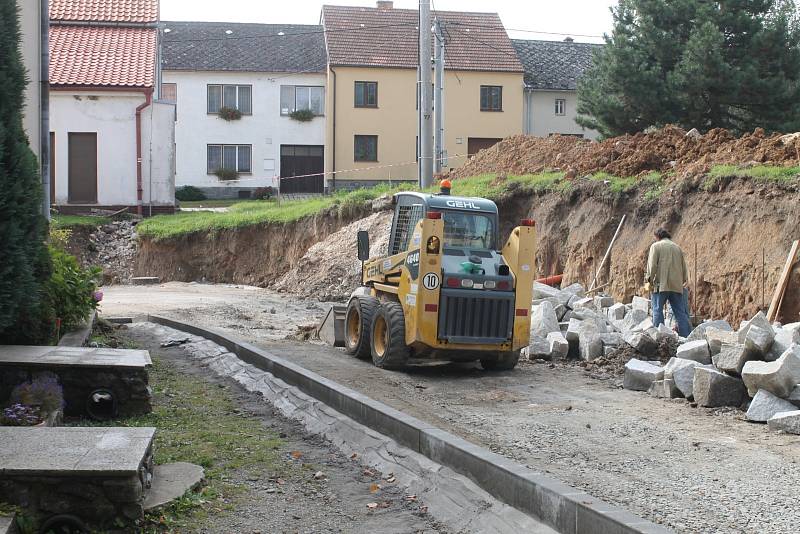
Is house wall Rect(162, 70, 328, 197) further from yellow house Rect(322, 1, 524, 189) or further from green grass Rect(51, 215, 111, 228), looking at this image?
green grass Rect(51, 215, 111, 228)

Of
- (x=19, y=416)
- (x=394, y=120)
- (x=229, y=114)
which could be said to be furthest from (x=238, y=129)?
(x=19, y=416)

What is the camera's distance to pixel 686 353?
1141cm

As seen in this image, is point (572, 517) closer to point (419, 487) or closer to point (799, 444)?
point (419, 487)

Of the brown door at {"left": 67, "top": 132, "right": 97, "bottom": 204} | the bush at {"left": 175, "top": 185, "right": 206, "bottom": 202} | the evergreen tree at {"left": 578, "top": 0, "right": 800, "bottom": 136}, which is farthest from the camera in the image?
the bush at {"left": 175, "top": 185, "right": 206, "bottom": 202}

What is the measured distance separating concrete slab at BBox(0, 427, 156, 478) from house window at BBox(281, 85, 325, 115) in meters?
41.4

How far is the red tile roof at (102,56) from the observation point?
109ft

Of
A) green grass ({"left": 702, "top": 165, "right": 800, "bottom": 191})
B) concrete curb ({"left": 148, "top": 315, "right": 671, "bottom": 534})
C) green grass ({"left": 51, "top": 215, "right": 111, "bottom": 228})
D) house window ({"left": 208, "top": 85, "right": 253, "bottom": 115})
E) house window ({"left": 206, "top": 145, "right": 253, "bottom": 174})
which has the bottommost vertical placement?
concrete curb ({"left": 148, "top": 315, "right": 671, "bottom": 534})

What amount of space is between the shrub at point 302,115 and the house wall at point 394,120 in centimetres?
100

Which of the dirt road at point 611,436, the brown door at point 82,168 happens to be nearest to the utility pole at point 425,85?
the dirt road at point 611,436

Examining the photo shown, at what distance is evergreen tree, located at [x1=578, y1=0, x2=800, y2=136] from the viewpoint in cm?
2853

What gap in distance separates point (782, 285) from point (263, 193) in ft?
110

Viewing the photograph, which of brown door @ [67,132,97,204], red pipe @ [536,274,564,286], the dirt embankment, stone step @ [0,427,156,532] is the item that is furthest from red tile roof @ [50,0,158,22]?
stone step @ [0,427,156,532]

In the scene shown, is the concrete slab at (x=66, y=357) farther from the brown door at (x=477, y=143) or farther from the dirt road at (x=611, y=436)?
the brown door at (x=477, y=143)

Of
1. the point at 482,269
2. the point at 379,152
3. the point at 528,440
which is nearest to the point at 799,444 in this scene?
the point at 528,440
